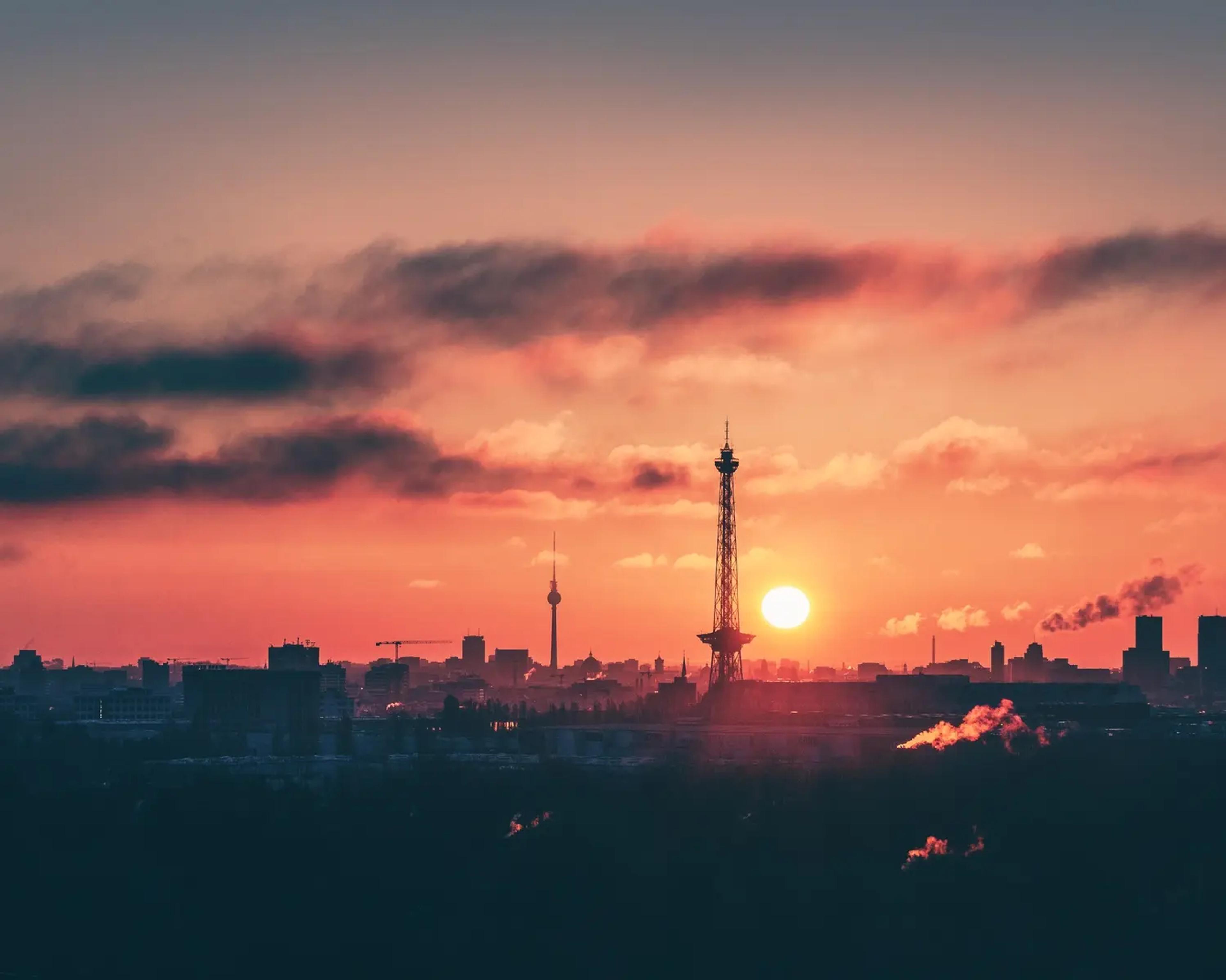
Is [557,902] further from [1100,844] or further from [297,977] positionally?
[1100,844]

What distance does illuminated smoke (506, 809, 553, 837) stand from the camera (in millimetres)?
167250

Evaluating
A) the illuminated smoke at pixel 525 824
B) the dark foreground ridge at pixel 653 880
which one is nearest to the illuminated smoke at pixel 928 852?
the dark foreground ridge at pixel 653 880

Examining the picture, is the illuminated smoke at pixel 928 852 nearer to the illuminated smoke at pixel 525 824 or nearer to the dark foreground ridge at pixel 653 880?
the dark foreground ridge at pixel 653 880

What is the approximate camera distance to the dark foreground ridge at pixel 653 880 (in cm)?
12838

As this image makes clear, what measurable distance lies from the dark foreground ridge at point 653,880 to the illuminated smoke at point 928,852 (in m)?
0.27

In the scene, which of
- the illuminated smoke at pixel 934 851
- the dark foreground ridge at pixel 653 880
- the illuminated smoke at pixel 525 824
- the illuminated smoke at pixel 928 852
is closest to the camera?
the dark foreground ridge at pixel 653 880

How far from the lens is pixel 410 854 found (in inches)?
6280

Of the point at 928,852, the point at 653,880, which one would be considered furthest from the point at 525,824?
the point at 928,852

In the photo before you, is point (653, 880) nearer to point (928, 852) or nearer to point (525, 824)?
point (928, 852)

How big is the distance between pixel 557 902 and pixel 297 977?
59.9 feet

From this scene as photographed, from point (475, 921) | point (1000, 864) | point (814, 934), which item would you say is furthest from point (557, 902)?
point (1000, 864)

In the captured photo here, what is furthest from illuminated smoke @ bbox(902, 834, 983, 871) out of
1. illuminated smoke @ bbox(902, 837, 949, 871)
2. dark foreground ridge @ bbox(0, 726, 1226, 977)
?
dark foreground ridge @ bbox(0, 726, 1226, 977)

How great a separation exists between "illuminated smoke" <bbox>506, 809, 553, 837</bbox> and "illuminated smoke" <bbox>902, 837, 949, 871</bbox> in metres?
29.9

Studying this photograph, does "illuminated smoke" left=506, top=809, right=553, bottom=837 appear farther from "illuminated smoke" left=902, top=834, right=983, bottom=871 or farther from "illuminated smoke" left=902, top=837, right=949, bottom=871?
"illuminated smoke" left=902, top=834, right=983, bottom=871
